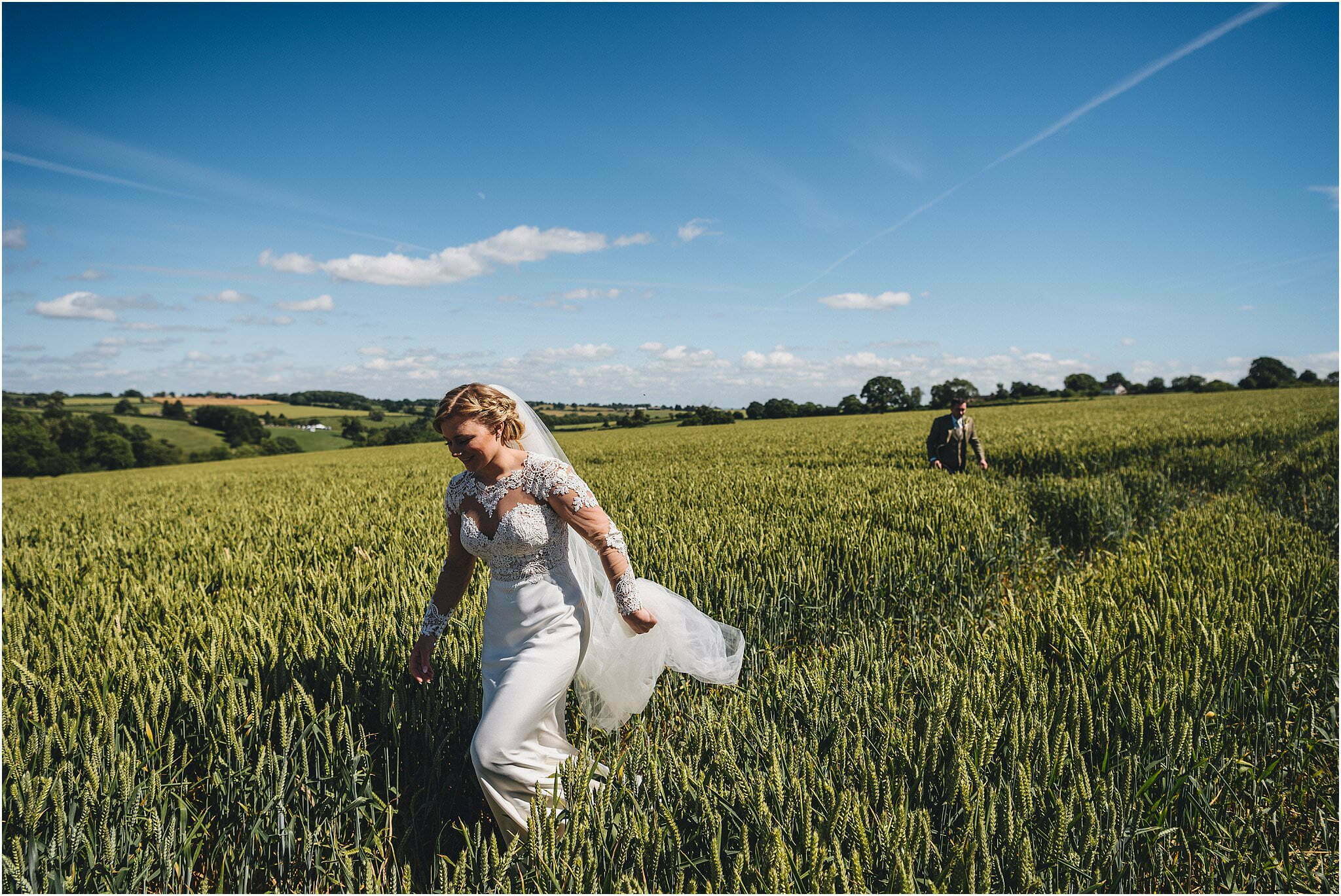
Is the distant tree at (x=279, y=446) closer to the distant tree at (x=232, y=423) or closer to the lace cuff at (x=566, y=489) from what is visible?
the distant tree at (x=232, y=423)

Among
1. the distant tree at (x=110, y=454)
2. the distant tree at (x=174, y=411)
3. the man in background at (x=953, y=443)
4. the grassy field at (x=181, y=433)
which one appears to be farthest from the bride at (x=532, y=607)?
the distant tree at (x=174, y=411)

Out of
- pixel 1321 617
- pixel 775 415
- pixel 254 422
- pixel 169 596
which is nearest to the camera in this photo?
pixel 1321 617

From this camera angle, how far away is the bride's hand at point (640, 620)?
8.47ft

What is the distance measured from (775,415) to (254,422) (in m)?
48.8

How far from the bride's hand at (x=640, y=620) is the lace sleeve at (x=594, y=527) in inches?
0.7

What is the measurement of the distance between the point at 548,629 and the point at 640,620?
1.21ft

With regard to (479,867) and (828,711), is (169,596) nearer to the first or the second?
(479,867)

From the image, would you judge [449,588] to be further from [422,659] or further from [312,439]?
[312,439]

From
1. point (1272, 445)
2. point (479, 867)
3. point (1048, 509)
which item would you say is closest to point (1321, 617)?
point (1048, 509)

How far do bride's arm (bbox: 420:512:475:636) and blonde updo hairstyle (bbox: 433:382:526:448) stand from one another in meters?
0.49

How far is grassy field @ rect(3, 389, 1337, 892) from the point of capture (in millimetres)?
1906

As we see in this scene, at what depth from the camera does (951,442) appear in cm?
1096

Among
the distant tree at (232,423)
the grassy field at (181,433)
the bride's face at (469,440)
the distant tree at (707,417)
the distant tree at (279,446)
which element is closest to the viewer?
the bride's face at (469,440)

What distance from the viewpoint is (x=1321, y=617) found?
4164 mm
